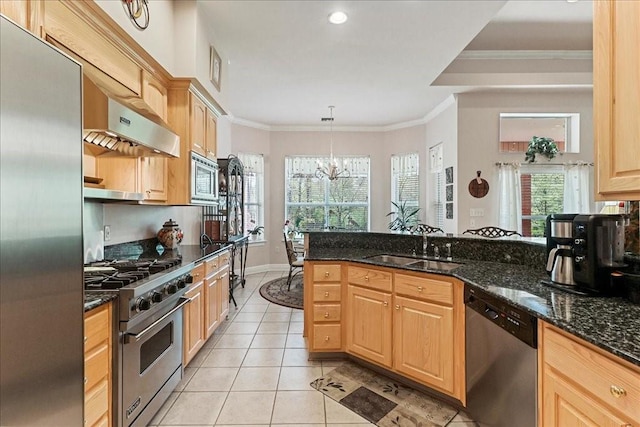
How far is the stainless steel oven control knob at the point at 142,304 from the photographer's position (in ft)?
5.50

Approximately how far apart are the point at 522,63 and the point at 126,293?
5225mm

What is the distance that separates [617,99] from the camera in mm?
1278

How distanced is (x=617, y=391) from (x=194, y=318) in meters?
2.51

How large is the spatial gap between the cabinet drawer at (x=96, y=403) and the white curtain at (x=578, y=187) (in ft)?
18.9

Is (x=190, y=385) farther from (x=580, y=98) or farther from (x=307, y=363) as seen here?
(x=580, y=98)

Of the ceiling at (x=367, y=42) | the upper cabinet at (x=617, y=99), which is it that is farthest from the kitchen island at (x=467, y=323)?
the ceiling at (x=367, y=42)

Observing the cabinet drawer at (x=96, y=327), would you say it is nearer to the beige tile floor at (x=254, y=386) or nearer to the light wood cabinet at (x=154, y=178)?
the beige tile floor at (x=254, y=386)

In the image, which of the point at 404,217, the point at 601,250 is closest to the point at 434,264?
the point at 601,250

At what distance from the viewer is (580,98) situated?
15.4ft

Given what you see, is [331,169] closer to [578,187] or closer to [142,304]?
[578,187]

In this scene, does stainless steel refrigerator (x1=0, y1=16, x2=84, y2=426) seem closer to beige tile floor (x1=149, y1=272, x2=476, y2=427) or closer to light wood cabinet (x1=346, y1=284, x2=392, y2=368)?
beige tile floor (x1=149, y1=272, x2=476, y2=427)

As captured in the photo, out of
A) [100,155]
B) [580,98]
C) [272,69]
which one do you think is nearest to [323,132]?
[272,69]

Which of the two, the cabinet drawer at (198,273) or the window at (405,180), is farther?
the window at (405,180)

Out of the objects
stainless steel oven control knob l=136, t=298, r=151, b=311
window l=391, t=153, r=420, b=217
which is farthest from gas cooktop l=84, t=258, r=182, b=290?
window l=391, t=153, r=420, b=217
